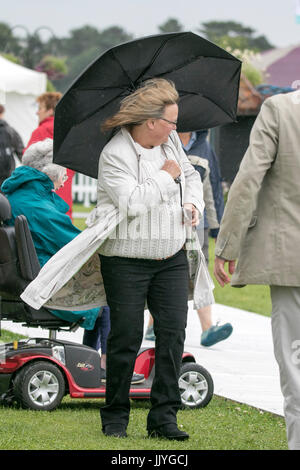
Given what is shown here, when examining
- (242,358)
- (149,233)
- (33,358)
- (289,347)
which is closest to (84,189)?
(242,358)

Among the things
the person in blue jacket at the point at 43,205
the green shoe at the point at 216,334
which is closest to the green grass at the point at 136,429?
the person in blue jacket at the point at 43,205

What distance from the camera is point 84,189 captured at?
26094 millimetres

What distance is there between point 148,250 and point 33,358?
1.33 metres

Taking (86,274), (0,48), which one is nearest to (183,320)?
(86,274)

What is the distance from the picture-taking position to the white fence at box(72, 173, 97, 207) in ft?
85.0

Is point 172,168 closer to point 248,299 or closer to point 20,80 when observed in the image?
point 248,299

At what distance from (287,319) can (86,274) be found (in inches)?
51.8

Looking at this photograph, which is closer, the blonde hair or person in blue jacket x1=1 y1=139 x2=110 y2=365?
the blonde hair

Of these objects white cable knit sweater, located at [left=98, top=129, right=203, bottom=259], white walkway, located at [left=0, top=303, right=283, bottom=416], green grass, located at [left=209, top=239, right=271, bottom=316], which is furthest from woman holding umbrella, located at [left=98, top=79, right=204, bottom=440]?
green grass, located at [left=209, top=239, right=271, bottom=316]

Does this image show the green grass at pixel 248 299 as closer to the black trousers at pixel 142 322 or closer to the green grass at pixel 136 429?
the green grass at pixel 136 429

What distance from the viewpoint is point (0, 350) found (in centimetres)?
576

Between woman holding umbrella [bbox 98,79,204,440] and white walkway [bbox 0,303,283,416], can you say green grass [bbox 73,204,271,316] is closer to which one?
white walkway [bbox 0,303,283,416]

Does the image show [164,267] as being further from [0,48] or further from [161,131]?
[0,48]

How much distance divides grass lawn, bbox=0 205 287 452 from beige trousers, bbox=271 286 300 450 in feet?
2.16
